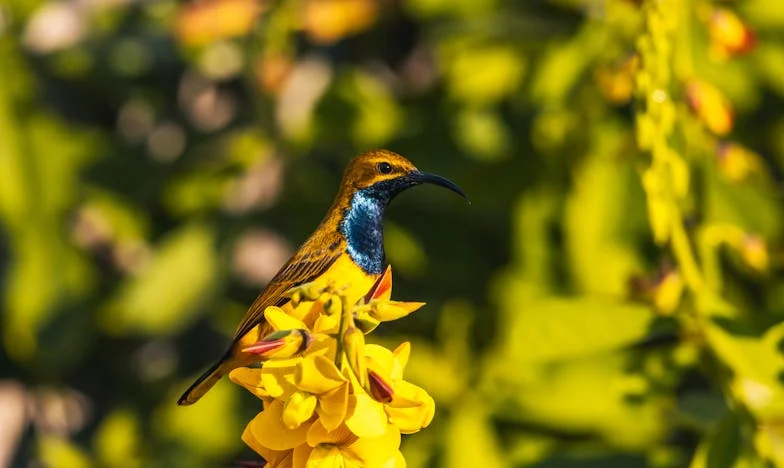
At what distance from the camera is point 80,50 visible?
8.64 ft

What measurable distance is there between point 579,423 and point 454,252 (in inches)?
22.9

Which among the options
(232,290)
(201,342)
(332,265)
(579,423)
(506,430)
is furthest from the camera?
(201,342)

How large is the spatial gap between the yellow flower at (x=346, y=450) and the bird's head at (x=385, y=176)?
27cm

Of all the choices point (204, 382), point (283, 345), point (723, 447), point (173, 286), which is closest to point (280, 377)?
point (283, 345)

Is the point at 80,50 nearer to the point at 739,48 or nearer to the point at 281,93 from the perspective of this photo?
the point at 281,93

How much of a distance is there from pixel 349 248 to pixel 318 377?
30 centimetres

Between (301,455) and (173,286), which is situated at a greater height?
(301,455)

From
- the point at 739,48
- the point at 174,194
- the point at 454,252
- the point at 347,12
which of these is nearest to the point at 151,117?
the point at 174,194

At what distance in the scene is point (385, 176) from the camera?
3.45 ft

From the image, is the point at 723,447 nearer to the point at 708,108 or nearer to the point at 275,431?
the point at 708,108

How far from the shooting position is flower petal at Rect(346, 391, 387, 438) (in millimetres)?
770

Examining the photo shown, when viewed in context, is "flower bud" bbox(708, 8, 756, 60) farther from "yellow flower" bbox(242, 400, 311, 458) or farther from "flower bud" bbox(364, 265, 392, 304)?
"yellow flower" bbox(242, 400, 311, 458)

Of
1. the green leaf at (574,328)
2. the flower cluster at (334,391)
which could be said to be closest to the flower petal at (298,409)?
the flower cluster at (334,391)

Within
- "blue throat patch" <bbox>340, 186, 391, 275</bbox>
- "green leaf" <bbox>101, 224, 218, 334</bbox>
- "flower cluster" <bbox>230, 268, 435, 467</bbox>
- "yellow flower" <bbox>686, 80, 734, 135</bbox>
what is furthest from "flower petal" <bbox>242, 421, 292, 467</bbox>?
"green leaf" <bbox>101, 224, 218, 334</bbox>
